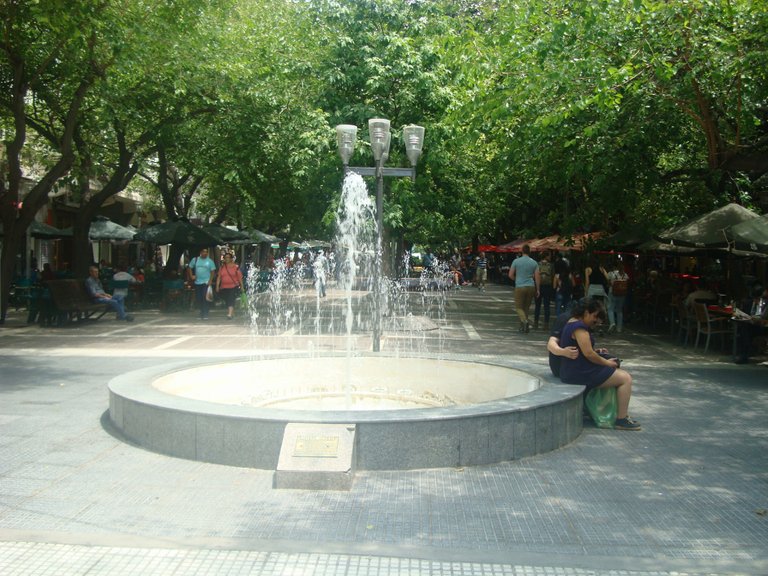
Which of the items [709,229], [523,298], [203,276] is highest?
[709,229]

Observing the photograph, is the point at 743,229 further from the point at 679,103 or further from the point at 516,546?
the point at 516,546

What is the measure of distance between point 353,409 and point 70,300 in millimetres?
10904

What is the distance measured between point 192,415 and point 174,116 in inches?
534

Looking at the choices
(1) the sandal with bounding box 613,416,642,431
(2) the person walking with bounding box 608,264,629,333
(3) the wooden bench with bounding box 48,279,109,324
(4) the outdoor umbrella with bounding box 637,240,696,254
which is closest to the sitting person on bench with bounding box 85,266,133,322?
(3) the wooden bench with bounding box 48,279,109,324

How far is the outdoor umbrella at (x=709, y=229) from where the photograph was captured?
1492 cm

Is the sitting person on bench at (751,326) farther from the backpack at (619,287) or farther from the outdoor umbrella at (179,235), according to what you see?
the outdoor umbrella at (179,235)

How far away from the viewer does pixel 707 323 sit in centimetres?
1362

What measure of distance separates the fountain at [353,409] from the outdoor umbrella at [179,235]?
511 inches

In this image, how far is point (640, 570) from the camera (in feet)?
14.1

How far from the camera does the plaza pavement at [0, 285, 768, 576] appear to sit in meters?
4.36

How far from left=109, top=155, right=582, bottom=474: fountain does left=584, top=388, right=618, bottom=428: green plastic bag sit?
0.37m

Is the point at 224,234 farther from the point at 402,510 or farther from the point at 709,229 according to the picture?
the point at 402,510

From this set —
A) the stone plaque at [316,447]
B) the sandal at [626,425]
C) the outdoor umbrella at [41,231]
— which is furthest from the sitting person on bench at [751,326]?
the outdoor umbrella at [41,231]

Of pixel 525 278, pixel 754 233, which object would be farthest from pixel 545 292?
pixel 754 233
